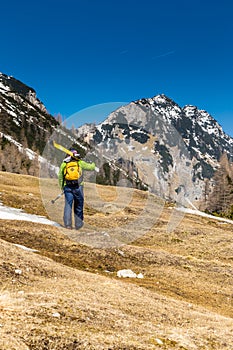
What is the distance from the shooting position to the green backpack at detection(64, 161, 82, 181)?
72.0 feet

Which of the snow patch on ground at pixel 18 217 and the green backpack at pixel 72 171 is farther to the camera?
the snow patch on ground at pixel 18 217

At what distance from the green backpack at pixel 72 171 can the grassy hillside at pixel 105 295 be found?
13.6ft

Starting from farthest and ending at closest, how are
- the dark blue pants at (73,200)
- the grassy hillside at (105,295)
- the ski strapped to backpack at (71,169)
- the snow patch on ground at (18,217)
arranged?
the snow patch on ground at (18,217) → the dark blue pants at (73,200) → the ski strapped to backpack at (71,169) → the grassy hillside at (105,295)

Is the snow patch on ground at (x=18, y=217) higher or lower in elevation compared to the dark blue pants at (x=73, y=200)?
lower

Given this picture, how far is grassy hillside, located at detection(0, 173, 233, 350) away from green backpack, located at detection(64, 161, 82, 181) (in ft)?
13.6

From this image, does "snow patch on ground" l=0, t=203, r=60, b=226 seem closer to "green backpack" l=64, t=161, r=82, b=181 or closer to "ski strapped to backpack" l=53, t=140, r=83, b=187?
"ski strapped to backpack" l=53, t=140, r=83, b=187

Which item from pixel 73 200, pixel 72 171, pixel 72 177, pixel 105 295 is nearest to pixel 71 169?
pixel 72 171

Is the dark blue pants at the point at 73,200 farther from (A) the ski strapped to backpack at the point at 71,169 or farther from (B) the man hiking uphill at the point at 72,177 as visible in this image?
(A) the ski strapped to backpack at the point at 71,169

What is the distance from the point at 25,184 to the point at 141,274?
Result: 1668 inches

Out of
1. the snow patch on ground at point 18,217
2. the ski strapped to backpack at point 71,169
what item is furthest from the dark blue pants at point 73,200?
the snow patch on ground at point 18,217

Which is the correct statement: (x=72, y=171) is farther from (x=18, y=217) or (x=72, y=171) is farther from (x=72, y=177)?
(x=18, y=217)

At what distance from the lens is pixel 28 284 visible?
11047mm

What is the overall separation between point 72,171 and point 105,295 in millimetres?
11680

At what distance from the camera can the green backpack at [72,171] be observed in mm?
21953
